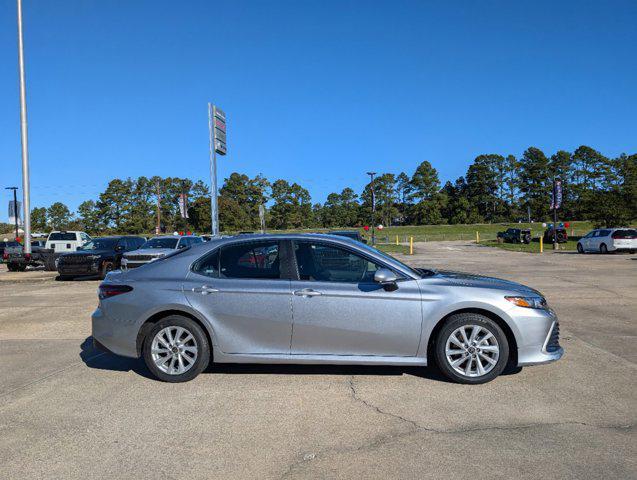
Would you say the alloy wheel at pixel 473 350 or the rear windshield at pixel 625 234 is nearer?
the alloy wheel at pixel 473 350

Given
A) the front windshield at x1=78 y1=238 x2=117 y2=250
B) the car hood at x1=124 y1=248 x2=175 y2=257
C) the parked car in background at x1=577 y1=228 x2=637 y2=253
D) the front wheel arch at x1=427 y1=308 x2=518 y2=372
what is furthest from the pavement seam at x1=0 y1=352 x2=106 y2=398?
the parked car in background at x1=577 y1=228 x2=637 y2=253

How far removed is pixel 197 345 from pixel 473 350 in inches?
109

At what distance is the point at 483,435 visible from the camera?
3814 millimetres

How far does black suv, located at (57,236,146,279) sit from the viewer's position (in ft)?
56.2

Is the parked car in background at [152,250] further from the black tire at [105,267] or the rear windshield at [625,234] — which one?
the rear windshield at [625,234]

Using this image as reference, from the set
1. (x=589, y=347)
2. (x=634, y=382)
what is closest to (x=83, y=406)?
(x=634, y=382)

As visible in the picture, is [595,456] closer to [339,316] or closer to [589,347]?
[339,316]

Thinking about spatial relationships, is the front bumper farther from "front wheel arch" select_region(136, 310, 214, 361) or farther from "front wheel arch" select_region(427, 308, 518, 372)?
"front wheel arch" select_region(136, 310, 214, 361)

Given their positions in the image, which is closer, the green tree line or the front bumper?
the front bumper

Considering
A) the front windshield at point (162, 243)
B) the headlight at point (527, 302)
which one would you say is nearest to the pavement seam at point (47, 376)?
the headlight at point (527, 302)

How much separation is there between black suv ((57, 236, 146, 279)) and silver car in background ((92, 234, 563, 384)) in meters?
12.9

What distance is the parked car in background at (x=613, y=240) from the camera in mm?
29250

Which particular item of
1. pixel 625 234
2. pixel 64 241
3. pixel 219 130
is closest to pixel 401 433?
pixel 219 130

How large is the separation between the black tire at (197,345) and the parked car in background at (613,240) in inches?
1194
